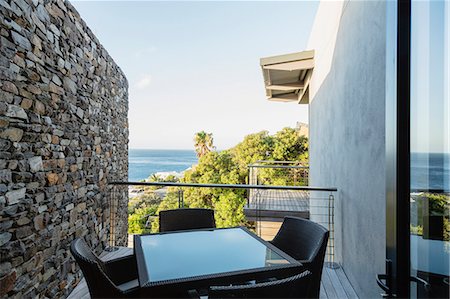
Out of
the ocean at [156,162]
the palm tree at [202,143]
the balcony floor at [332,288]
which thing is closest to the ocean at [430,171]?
the balcony floor at [332,288]

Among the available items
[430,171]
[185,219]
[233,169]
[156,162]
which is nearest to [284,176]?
[233,169]

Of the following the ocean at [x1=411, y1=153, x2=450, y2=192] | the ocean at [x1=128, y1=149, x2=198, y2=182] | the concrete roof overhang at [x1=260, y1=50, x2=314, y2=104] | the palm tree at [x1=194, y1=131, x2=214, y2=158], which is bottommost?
the ocean at [x1=128, y1=149, x2=198, y2=182]

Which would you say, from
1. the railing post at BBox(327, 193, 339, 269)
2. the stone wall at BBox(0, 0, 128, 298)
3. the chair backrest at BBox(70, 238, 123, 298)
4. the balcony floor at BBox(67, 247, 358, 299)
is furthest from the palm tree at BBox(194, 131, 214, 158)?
the chair backrest at BBox(70, 238, 123, 298)

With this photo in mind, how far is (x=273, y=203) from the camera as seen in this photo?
664cm

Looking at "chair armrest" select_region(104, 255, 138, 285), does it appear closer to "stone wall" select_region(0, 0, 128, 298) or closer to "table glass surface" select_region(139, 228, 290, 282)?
"table glass surface" select_region(139, 228, 290, 282)

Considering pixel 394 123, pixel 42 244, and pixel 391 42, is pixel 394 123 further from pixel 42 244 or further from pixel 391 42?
pixel 42 244

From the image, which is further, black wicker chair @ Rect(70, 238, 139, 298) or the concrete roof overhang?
the concrete roof overhang

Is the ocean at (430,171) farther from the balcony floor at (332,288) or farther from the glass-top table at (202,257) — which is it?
the balcony floor at (332,288)

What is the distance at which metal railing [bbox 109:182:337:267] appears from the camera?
371cm

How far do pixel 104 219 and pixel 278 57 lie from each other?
394 centimetres

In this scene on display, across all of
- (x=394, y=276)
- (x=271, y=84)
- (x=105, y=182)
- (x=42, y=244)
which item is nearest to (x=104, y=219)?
(x=105, y=182)

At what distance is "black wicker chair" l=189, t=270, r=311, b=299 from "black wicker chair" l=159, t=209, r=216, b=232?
165 centimetres

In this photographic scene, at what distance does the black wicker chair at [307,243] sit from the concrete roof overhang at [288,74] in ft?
11.5

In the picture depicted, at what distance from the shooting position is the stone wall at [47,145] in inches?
77.8
